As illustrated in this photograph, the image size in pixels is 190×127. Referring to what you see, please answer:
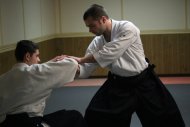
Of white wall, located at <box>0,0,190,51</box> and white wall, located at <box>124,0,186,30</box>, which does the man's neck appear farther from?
white wall, located at <box>124,0,186,30</box>

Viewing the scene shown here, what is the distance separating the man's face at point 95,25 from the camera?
3.05m

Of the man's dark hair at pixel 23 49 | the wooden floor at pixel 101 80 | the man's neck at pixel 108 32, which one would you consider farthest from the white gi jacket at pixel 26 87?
the wooden floor at pixel 101 80

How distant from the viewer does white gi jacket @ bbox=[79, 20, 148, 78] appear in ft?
10.0

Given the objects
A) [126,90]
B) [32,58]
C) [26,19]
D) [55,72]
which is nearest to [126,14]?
[26,19]

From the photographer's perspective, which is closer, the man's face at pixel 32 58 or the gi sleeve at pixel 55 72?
the gi sleeve at pixel 55 72

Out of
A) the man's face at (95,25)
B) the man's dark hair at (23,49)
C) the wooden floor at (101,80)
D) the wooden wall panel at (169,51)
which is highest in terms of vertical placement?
the man's face at (95,25)

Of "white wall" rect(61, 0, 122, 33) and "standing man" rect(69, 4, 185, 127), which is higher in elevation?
"white wall" rect(61, 0, 122, 33)

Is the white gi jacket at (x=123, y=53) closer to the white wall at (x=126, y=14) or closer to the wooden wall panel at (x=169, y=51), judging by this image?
the white wall at (x=126, y=14)

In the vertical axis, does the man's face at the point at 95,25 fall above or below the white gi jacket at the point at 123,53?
above

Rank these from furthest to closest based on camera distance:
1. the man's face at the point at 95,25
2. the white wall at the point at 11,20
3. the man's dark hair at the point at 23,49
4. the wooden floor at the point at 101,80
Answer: the wooden floor at the point at 101,80 → the white wall at the point at 11,20 → the man's face at the point at 95,25 → the man's dark hair at the point at 23,49

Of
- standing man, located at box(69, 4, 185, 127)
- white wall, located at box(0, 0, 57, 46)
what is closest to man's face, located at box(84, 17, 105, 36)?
standing man, located at box(69, 4, 185, 127)

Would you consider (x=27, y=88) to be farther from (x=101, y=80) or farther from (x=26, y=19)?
(x=101, y=80)

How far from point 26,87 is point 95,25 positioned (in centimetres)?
89

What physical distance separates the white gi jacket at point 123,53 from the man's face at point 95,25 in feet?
0.41
